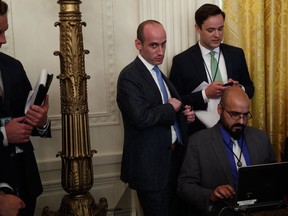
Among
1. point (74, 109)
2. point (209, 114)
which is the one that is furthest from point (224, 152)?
point (74, 109)

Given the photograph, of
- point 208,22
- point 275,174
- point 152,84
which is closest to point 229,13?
point 208,22

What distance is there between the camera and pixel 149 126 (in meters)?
2.69

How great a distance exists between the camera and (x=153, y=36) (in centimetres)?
278

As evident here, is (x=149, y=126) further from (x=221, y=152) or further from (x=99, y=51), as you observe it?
(x=99, y=51)

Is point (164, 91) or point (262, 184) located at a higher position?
point (164, 91)

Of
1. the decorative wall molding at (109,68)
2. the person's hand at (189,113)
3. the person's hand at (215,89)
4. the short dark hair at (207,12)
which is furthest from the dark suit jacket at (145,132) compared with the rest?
the decorative wall molding at (109,68)

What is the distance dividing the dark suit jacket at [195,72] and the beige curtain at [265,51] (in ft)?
1.27

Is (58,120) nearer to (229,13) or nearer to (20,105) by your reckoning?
(20,105)

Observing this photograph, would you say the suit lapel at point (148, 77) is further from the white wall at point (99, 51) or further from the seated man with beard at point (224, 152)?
the white wall at point (99, 51)

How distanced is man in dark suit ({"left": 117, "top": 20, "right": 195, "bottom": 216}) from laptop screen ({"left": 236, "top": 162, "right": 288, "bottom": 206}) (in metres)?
0.73

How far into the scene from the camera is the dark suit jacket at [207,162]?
8.41ft

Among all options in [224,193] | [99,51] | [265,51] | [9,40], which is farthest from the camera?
[265,51]

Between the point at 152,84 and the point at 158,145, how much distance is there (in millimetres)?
370

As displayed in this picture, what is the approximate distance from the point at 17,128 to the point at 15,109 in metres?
0.24
